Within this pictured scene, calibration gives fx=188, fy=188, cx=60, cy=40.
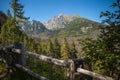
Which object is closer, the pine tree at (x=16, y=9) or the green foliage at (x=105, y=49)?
the green foliage at (x=105, y=49)

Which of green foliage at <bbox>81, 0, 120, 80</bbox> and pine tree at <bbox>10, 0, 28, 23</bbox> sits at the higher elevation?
pine tree at <bbox>10, 0, 28, 23</bbox>

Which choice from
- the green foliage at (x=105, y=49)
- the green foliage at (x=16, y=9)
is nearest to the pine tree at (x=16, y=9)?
the green foliage at (x=16, y=9)

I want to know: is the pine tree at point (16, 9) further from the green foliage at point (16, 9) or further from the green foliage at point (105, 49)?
the green foliage at point (105, 49)

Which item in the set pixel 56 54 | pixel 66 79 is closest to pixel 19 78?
pixel 66 79

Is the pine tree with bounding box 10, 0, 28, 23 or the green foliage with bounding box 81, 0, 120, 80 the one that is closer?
the green foliage with bounding box 81, 0, 120, 80

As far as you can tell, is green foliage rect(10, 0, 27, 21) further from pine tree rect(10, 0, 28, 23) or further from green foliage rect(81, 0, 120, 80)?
green foliage rect(81, 0, 120, 80)

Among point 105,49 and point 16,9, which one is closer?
point 105,49

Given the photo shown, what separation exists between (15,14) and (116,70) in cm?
5245

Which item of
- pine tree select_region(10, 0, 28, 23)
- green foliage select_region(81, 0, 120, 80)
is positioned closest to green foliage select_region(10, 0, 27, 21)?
pine tree select_region(10, 0, 28, 23)

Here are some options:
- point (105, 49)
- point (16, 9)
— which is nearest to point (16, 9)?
point (16, 9)

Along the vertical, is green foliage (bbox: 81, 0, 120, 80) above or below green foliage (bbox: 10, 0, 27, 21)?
below

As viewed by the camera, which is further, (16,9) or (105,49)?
(16,9)

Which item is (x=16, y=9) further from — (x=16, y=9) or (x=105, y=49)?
(x=105, y=49)

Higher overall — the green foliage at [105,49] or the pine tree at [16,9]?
the pine tree at [16,9]
